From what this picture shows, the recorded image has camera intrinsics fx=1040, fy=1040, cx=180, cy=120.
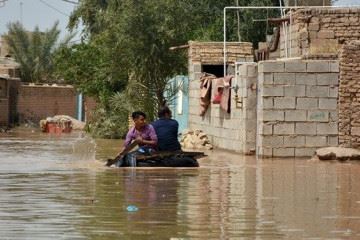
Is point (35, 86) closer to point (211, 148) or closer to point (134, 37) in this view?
point (134, 37)

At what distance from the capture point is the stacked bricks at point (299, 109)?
75.2ft

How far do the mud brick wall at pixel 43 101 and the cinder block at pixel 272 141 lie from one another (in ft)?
107

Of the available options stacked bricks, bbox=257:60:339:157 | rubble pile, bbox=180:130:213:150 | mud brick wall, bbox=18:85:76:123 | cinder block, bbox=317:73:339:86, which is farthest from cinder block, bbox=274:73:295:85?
mud brick wall, bbox=18:85:76:123

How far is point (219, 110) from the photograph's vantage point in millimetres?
26484

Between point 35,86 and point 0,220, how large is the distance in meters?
45.1

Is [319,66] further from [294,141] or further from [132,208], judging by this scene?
[132,208]

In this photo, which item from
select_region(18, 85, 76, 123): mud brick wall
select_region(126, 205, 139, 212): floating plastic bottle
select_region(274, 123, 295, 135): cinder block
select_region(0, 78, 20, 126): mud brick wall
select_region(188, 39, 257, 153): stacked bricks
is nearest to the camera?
select_region(126, 205, 139, 212): floating plastic bottle

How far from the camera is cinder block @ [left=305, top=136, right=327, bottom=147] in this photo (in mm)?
23000

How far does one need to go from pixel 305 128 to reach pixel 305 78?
1.11 metres

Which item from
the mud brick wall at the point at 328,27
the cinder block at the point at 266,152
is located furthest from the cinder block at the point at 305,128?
the mud brick wall at the point at 328,27

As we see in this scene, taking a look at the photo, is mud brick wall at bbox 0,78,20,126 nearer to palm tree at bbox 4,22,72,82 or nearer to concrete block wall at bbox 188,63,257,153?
palm tree at bbox 4,22,72,82

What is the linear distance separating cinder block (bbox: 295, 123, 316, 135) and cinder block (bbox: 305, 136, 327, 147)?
111 millimetres

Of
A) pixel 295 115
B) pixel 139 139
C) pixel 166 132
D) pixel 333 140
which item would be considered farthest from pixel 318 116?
pixel 139 139

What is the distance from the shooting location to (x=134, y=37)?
34781 millimetres
